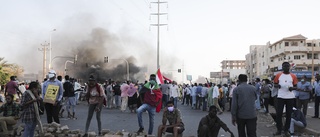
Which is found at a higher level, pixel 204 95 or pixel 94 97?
pixel 94 97

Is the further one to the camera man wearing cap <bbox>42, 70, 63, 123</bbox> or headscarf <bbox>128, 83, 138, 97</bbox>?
headscarf <bbox>128, 83, 138, 97</bbox>

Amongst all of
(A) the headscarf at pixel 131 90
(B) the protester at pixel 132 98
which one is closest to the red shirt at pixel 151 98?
(B) the protester at pixel 132 98

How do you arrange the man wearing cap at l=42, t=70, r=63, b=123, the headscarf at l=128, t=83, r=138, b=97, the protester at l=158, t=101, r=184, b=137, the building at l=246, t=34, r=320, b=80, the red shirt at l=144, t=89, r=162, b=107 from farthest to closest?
the building at l=246, t=34, r=320, b=80, the headscarf at l=128, t=83, r=138, b=97, the man wearing cap at l=42, t=70, r=63, b=123, the red shirt at l=144, t=89, r=162, b=107, the protester at l=158, t=101, r=184, b=137

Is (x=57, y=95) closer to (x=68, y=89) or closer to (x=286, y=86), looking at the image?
(x=68, y=89)

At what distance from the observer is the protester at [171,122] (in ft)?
28.3

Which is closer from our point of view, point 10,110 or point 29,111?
point 29,111

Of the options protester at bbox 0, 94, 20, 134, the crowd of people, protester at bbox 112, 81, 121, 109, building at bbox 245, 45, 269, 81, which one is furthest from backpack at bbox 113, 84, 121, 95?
building at bbox 245, 45, 269, 81

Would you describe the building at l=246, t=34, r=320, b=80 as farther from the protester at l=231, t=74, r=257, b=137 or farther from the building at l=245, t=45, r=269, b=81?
the protester at l=231, t=74, r=257, b=137

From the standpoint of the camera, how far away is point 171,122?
8.92 m

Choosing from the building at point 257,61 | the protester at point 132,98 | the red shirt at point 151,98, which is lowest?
the protester at point 132,98

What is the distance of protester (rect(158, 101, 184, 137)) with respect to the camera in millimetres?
8633

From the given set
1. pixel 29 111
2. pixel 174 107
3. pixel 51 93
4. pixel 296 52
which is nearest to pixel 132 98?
pixel 51 93

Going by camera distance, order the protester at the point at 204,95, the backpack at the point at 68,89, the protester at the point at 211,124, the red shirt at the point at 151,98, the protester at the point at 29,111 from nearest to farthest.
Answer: the protester at the point at 29,111, the protester at the point at 211,124, the red shirt at the point at 151,98, the backpack at the point at 68,89, the protester at the point at 204,95

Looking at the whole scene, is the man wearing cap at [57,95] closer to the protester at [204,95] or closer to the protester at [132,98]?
the protester at [132,98]
